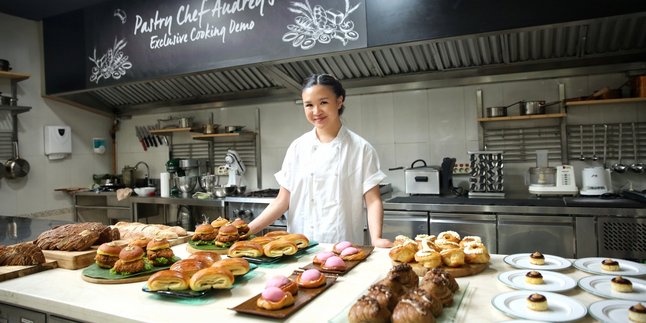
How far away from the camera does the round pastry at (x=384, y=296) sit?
A: 0.99 m

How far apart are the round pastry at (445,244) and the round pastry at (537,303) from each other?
15.3 inches

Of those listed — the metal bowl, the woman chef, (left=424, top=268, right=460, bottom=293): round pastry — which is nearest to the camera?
(left=424, top=268, right=460, bottom=293): round pastry

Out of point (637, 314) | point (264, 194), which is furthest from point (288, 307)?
point (264, 194)

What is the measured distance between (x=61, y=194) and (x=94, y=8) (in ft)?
8.22

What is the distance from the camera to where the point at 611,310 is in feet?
3.23

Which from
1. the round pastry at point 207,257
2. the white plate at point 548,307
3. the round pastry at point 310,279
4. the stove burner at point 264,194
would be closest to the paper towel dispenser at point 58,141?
the stove burner at point 264,194

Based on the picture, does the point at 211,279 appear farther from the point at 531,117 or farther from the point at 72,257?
the point at 531,117

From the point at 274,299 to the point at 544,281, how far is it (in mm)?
823

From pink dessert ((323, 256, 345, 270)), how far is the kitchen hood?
237cm

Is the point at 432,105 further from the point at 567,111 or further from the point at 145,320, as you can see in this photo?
the point at 145,320

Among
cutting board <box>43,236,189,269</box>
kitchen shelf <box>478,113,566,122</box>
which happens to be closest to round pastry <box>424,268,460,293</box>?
cutting board <box>43,236,189,269</box>

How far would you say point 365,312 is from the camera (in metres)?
0.95

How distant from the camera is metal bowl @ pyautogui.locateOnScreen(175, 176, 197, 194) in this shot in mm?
5027

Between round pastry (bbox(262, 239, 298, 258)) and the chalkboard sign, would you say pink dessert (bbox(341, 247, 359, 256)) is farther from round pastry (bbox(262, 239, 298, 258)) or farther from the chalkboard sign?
the chalkboard sign
